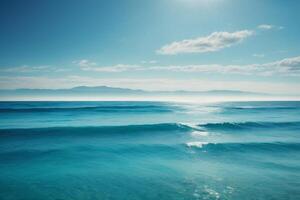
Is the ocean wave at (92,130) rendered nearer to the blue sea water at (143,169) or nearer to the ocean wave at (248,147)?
the blue sea water at (143,169)

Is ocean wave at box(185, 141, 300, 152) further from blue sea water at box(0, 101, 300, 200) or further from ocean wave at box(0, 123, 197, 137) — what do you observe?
ocean wave at box(0, 123, 197, 137)

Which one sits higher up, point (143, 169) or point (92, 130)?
point (92, 130)

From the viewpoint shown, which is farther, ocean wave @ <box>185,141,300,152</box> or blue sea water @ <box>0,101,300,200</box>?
ocean wave @ <box>185,141,300,152</box>

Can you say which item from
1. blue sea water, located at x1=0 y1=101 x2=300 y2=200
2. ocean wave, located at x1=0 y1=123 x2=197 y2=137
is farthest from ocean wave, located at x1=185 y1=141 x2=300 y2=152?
ocean wave, located at x1=0 y1=123 x2=197 y2=137

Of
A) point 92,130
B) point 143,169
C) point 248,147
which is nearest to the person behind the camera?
point 143,169

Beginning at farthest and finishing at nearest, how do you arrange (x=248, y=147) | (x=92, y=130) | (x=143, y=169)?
(x=92, y=130)
(x=248, y=147)
(x=143, y=169)

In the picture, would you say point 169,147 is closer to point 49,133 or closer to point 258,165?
point 258,165

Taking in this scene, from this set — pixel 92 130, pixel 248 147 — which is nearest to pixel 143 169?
pixel 248 147

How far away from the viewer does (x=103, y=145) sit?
560 inches

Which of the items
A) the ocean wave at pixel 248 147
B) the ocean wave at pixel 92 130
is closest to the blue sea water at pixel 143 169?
the ocean wave at pixel 248 147

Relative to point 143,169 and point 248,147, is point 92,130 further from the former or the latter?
point 248,147

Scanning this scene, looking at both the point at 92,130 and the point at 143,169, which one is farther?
the point at 92,130

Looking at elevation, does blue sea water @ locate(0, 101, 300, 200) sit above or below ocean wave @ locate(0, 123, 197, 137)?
below

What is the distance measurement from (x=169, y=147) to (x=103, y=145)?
15.4ft
